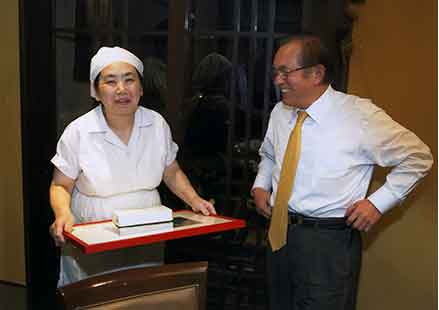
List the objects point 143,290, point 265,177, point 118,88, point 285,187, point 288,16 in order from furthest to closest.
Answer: point 288,16 → point 265,177 → point 285,187 → point 118,88 → point 143,290

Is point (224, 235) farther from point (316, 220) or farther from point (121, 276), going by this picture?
point (121, 276)

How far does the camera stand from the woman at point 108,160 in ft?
5.45

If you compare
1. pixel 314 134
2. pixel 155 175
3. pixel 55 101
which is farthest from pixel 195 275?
pixel 55 101

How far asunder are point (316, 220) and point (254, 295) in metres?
0.83

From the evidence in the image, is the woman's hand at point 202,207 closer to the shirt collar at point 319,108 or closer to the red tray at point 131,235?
the red tray at point 131,235

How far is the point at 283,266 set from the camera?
6.01ft

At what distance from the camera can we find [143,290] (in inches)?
48.2

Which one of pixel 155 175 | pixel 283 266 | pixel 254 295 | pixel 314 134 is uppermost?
pixel 314 134

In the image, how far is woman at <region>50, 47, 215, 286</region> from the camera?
166cm

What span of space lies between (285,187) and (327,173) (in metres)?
0.16

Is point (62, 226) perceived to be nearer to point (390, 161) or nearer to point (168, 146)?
point (168, 146)

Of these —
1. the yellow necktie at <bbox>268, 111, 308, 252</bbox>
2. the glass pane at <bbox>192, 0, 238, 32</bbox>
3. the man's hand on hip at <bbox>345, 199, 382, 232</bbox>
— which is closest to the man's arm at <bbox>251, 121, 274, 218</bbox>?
the yellow necktie at <bbox>268, 111, 308, 252</bbox>

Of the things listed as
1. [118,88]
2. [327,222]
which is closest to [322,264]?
[327,222]

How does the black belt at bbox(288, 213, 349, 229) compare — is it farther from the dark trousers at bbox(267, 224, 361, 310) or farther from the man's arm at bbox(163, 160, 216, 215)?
the man's arm at bbox(163, 160, 216, 215)
